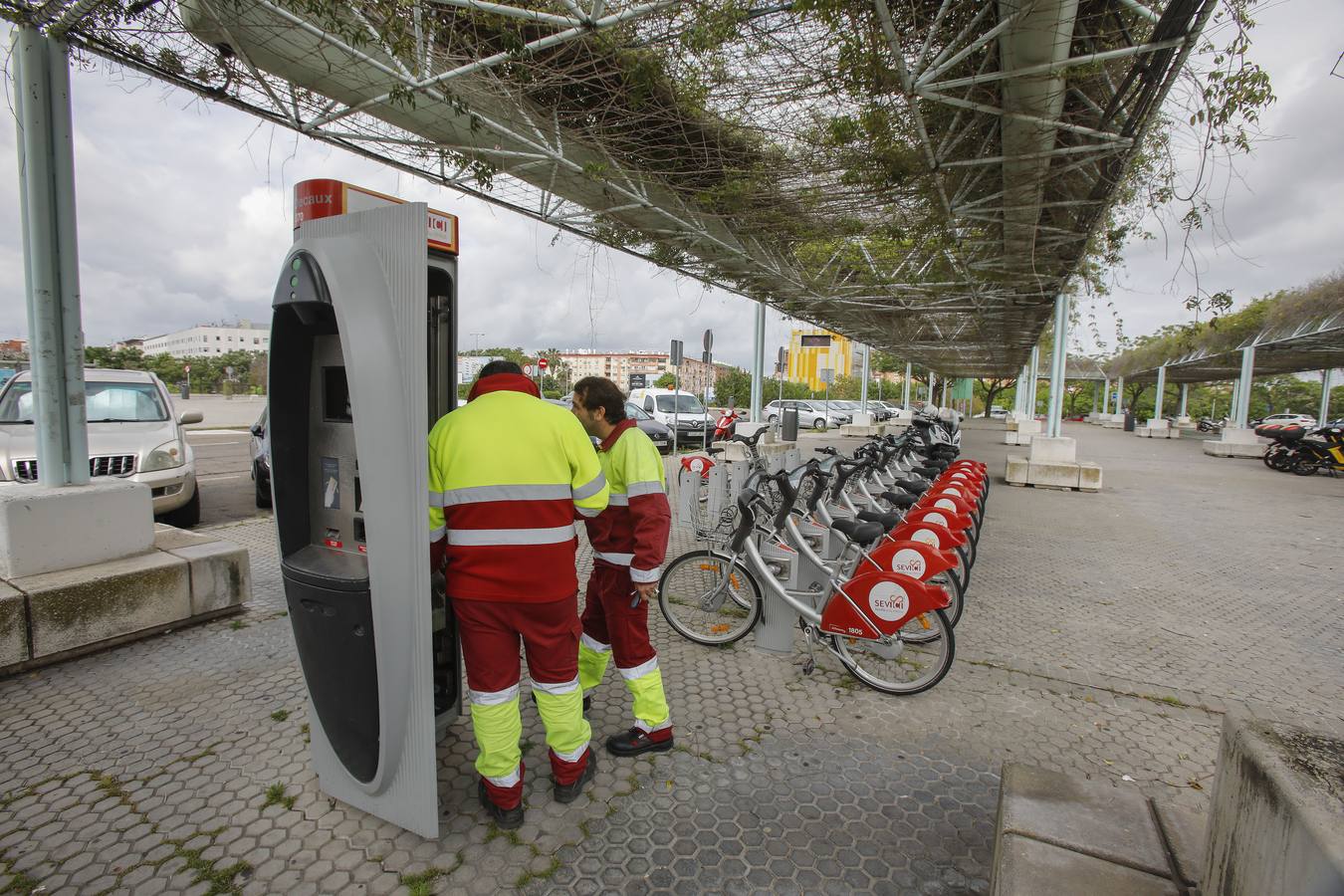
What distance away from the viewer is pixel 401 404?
196 cm

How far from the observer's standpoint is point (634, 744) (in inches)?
107

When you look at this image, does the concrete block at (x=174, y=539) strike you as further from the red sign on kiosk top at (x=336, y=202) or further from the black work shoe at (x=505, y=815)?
the black work shoe at (x=505, y=815)

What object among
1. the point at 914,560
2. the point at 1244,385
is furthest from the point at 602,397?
the point at 1244,385

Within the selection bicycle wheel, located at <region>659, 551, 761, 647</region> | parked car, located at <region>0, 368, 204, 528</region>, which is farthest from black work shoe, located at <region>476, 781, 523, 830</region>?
parked car, located at <region>0, 368, 204, 528</region>

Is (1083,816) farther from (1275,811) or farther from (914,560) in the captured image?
(914,560)

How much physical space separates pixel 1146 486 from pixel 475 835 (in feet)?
43.9

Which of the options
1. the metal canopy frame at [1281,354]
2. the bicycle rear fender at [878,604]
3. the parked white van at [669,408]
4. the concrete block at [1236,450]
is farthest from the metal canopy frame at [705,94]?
the concrete block at [1236,450]

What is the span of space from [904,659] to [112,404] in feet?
26.4

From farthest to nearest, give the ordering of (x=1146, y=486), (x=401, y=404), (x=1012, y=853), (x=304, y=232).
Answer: (x=1146, y=486) → (x=304, y=232) → (x=401, y=404) → (x=1012, y=853)

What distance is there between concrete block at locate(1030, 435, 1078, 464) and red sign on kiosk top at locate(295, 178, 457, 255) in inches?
457

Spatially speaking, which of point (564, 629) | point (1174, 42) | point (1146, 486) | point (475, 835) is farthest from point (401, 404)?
point (1146, 486)

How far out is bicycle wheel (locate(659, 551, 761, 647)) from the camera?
379cm

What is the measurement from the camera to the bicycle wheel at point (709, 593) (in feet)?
12.4

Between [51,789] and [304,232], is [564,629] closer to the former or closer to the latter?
[304,232]
